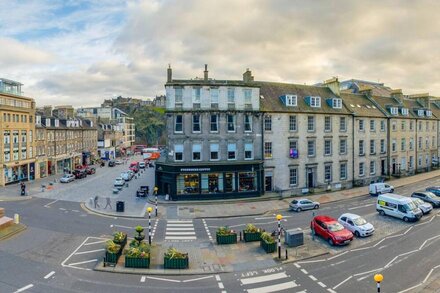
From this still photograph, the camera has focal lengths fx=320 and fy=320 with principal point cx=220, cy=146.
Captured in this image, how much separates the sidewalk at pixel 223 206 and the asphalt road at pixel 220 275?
2.30m

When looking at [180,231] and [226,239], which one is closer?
[226,239]

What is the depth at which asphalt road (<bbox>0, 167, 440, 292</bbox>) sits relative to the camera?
18141mm

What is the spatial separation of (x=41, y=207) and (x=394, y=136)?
56272mm

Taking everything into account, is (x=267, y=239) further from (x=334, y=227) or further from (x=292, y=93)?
(x=292, y=93)

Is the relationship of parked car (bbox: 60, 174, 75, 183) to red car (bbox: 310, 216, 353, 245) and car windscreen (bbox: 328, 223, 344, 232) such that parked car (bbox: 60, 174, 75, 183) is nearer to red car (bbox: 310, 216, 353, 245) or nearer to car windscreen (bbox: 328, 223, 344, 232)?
red car (bbox: 310, 216, 353, 245)

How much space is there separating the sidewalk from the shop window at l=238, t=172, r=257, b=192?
191cm

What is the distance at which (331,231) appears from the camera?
25156mm

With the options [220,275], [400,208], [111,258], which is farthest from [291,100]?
[111,258]

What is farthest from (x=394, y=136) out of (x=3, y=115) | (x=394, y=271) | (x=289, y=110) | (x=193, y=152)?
(x=3, y=115)

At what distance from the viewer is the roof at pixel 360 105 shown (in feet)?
169

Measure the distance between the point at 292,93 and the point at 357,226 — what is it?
26.0m

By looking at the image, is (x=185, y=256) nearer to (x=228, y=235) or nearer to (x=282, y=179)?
(x=228, y=235)

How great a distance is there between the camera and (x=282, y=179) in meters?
43.9

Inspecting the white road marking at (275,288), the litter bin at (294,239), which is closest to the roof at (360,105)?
the litter bin at (294,239)
